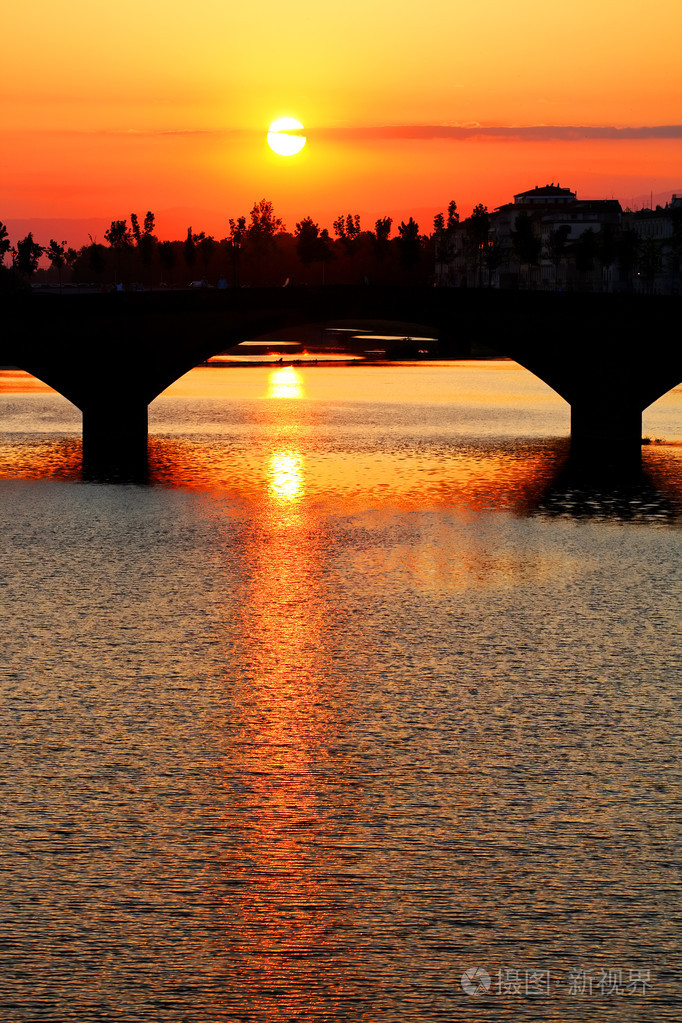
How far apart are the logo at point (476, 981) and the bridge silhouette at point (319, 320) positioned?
163ft

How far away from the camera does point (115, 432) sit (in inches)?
2613

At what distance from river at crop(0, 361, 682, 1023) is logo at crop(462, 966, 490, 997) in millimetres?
28

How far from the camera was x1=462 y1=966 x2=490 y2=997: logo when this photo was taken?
43.1 feet

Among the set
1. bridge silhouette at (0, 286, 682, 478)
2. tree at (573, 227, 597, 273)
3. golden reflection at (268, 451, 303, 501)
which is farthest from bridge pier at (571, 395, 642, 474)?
tree at (573, 227, 597, 273)

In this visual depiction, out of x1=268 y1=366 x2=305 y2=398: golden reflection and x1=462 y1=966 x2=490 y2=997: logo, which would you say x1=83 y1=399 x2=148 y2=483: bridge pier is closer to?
x1=268 y1=366 x2=305 y2=398: golden reflection

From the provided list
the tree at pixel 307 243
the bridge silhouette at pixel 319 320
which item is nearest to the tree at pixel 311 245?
the tree at pixel 307 243

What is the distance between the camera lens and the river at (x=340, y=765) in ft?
44.1

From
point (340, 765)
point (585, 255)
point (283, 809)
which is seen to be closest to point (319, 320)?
point (340, 765)

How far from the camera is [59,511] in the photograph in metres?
45.0

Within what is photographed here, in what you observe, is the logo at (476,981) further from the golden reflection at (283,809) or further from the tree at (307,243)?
the tree at (307,243)

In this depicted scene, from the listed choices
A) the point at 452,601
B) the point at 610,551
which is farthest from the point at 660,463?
the point at 452,601

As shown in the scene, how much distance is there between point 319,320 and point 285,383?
35.3 meters

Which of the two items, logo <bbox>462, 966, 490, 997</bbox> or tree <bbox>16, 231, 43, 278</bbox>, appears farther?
tree <bbox>16, 231, 43, 278</bbox>

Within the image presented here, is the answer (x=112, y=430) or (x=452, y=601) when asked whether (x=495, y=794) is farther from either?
(x=112, y=430)
